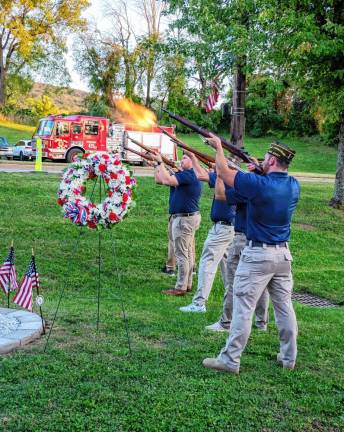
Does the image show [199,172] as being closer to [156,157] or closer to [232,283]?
[156,157]

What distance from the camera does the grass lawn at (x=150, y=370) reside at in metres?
4.46

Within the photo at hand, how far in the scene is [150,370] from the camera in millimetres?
5379

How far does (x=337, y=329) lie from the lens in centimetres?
753

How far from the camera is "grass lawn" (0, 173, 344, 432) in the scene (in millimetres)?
4465

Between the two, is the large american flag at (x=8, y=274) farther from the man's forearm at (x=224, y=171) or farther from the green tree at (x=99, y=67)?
the green tree at (x=99, y=67)

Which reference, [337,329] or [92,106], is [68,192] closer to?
[337,329]

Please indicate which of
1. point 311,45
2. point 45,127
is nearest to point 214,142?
point 311,45

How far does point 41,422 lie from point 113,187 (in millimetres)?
2809

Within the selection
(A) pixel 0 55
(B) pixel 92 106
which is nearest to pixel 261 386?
(B) pixel 92 106

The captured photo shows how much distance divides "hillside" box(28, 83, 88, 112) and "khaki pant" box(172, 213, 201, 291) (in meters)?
43.3

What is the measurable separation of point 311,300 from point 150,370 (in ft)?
17.6

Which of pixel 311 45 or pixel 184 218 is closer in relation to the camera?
pixel 184 218

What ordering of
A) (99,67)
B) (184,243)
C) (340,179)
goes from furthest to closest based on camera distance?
(99,67) → (340,179) → (184,243)

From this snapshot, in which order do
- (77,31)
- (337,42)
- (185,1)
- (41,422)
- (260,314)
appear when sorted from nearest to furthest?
(41,422), (260,314), (337,42), (185,1), (77,31)
